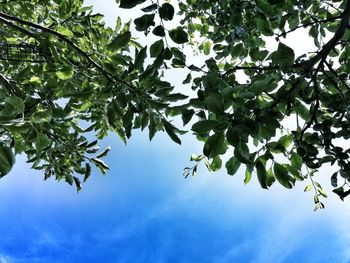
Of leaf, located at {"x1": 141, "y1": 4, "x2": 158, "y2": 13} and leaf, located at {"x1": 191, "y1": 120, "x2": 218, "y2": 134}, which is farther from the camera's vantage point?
leaf, located at {"x1": 141, "y1": 4, "x2": 158, "y2": 13}

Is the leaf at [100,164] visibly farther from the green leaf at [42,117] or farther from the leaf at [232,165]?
the green leaf at [42,117]

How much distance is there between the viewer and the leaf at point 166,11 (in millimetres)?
1443

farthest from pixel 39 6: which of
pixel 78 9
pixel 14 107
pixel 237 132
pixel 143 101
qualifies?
pixel 237 132

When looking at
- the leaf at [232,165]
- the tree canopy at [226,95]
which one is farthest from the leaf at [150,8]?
the leaf at [232,165]

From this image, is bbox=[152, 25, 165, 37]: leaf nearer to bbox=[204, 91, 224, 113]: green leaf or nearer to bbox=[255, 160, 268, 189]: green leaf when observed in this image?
bbox=[204, 91, 224, 113]: green leaf

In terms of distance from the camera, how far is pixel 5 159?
1062 mm

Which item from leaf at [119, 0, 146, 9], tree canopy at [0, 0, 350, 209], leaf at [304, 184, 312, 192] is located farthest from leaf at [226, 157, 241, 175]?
leaf at [304, 184, 312, 192]

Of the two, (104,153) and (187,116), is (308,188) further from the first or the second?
(104,153)

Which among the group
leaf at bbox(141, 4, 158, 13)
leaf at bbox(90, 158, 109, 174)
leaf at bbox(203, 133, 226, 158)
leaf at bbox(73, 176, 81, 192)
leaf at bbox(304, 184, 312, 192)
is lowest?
leaf at bbox(203, 133, 226, 158)

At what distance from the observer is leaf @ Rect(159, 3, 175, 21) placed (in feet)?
4.74

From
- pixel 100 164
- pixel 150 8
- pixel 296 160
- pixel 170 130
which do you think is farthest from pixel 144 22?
pixel 100 164

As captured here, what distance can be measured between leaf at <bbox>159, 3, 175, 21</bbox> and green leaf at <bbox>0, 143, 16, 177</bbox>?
801 mm

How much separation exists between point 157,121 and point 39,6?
117 inches

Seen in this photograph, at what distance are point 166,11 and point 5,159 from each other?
84cm
